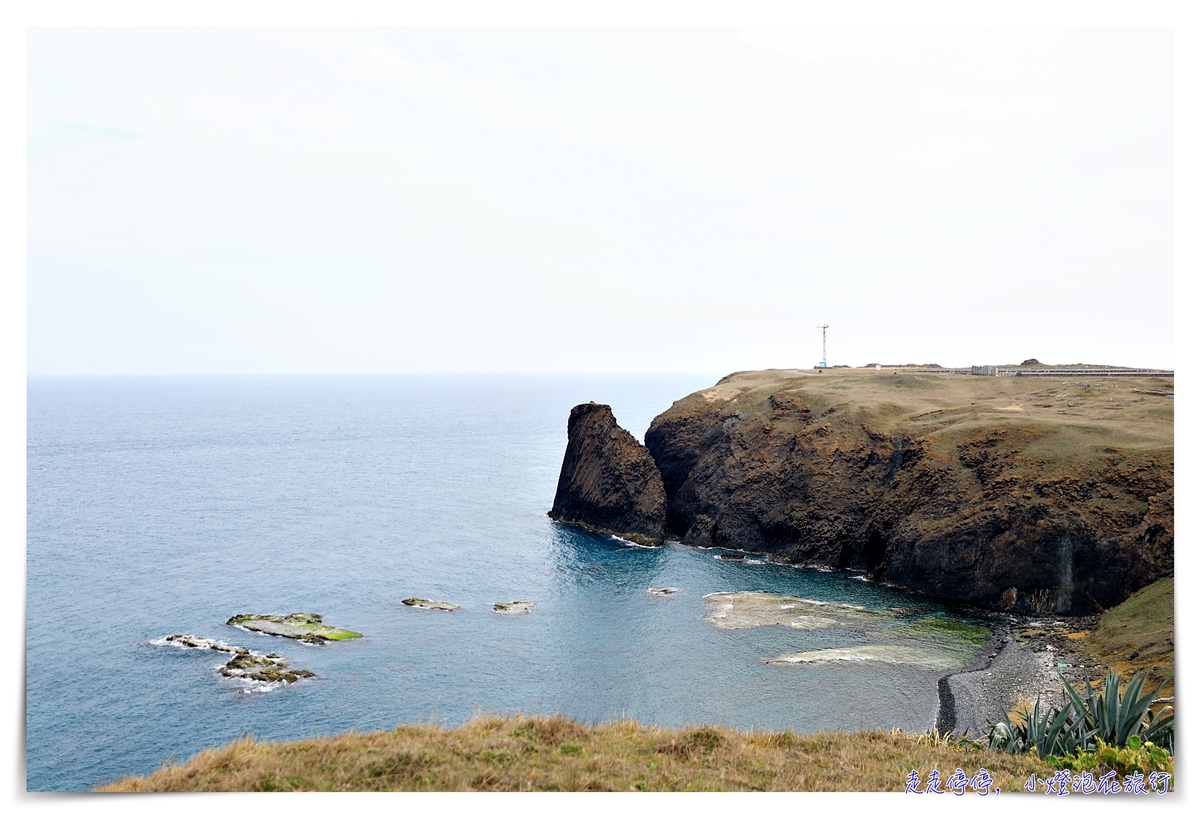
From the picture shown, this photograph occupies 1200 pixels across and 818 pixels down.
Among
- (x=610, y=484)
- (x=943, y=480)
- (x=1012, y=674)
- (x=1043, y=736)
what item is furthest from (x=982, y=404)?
(x=1043, y=736)

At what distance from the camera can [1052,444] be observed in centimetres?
5584

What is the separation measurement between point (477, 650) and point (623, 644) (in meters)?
8.35

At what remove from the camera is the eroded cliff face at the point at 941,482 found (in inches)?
1939

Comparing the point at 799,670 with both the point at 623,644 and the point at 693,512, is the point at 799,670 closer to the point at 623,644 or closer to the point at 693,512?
the point at 623,644

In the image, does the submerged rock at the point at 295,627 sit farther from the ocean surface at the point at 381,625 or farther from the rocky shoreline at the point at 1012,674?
the rocky shoreline at the point at 1012,674

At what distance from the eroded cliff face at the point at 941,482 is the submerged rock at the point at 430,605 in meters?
28.7

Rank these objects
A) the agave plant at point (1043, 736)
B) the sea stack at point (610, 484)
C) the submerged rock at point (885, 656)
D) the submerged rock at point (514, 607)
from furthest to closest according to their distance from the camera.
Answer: the sea stack at point (610, 484), the submerged rock at point (514, 607), the submerged rock at point (885, 656), the agave plant at point (1043, 736)

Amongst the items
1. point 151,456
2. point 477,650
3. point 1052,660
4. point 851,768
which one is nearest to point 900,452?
point 1052,660

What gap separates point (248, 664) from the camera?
1586 inches

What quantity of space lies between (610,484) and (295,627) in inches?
1477

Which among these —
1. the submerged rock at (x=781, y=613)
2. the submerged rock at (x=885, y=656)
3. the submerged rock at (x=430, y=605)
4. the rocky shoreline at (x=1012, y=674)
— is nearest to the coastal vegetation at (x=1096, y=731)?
the rocky shoreline at (x=1012, y=674)

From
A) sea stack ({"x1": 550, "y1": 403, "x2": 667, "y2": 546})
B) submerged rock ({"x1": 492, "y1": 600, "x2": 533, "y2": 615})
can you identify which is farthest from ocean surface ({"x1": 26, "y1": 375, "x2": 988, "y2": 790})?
sea stack ({"x1": 550, "y1": 403, "x2": 667, "y2": 546})

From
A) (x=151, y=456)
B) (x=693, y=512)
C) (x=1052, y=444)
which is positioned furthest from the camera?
(x=151, y=456)

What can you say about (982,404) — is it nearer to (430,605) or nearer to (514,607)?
(514,607)
